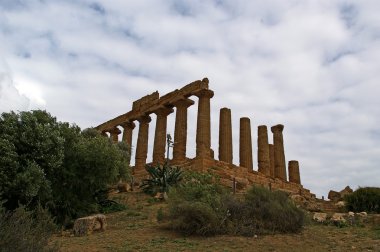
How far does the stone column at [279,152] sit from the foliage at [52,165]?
21173 mm

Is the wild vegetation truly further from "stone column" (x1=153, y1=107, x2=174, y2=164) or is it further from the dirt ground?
"stone column" (x1=153, y1=107, x2=174, y2=164)

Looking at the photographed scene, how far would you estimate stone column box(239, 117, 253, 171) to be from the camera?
37.4 meters

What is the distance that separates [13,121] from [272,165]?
90.1 ft

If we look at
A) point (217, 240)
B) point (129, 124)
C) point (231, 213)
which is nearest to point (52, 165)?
point (231, 213)

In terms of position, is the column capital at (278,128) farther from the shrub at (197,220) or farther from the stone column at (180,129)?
the shrub at (197,220)

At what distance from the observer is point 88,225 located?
1716 cm

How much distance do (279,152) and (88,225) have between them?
26.2m

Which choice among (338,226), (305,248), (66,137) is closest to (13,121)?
(66,137)

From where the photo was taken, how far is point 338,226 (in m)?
18.5

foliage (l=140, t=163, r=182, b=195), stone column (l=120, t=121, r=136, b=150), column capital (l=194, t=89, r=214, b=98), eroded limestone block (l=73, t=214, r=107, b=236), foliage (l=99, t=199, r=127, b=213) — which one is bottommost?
eroded limestone block (l=73, t=214, r=107, b=236)

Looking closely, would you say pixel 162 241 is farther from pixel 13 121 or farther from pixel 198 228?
pixel 13 121

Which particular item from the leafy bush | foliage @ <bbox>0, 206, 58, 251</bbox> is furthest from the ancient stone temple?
foliage @ <bbox>0, 206, 58, 251</bbox>

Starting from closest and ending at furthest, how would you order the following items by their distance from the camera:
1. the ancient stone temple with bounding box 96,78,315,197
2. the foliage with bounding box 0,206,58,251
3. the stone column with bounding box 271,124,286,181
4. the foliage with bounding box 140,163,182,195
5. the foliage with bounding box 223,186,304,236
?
the foliage with bounding box 0,206,58,251 → the foliage with bounding box 223,186,304,236 → the foliage with bounding box 140,163,182,195 → the ancient stone temple with bounding box 96,78,315,197 → the stone column with bounding box 271,124,286,181

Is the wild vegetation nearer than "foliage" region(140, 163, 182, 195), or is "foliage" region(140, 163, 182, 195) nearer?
the wild vegetation
